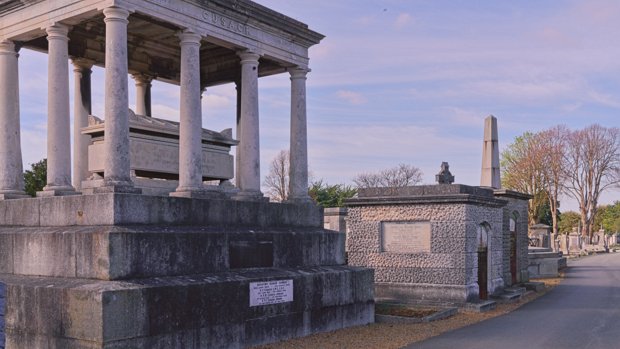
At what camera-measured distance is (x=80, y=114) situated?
13.1 metres

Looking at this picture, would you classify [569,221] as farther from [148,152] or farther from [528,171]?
[148,152]

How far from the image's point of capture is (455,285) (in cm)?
1628

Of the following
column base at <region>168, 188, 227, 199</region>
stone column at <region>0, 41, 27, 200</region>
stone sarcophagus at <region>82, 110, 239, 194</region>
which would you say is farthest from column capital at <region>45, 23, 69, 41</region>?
column base at <region>168, 188, 227, 199</region>

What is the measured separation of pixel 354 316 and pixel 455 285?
160 inches

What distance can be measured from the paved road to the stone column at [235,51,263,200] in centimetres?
437

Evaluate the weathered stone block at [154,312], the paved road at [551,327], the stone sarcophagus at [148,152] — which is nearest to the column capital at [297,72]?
the stone sarcophagus at [148,152]

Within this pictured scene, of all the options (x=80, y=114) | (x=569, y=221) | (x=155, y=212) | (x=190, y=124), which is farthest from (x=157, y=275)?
(x=569, y=221)

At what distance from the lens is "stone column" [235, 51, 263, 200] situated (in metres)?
12.9

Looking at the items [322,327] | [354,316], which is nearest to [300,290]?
[322,327]

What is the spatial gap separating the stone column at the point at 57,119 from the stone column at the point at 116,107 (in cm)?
117

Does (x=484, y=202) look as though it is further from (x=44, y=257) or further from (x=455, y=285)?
(x=44, y=257)

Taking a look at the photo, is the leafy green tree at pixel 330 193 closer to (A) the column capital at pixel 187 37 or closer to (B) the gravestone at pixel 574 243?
(B) the gravestone at pixel 574 243

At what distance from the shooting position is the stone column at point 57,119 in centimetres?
1088

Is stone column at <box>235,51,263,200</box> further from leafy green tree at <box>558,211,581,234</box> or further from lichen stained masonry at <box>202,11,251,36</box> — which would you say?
leafy green tree at <box>558,211,581,234</box>
